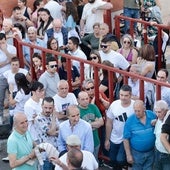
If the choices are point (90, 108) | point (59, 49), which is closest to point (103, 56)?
point (59, 49)

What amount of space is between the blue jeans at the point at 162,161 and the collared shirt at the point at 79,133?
881 millimetres

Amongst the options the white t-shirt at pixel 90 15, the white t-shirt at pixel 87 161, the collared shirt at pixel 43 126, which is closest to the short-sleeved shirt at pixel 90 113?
the collared shirt at pixel 43 126

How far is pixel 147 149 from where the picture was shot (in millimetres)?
9672

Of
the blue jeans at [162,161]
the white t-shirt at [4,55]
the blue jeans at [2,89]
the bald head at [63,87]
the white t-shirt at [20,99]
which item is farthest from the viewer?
the white t-shirt at [4,55]

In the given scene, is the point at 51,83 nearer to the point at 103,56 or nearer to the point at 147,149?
the point at 103,56

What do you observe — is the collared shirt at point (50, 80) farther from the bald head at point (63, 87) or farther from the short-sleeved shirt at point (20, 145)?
the short-sleeved shirt at point (20, 145)

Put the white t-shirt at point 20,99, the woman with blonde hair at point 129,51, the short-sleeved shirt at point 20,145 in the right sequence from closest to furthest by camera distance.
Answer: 1. the short-sleeved shirt at point 20,145
2. the white t-shirt at point 20,99
3. the woman with blonde hair at point 129,51

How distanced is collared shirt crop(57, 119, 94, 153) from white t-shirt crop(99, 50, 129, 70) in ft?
7.35

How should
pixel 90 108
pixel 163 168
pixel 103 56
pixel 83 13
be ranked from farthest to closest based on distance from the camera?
pixel 83 13
pixel 103 56
pixel 90 108
pixel 163 168

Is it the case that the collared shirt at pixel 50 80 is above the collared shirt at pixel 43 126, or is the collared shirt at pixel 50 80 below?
above

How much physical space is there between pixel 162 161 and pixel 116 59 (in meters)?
2.72

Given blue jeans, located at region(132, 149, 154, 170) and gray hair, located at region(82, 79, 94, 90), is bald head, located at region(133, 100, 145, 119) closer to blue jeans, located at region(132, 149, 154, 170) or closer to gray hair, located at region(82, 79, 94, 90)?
blue jeans, located at region(132, 149, 154, 170)

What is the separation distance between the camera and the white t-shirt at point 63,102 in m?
10.4

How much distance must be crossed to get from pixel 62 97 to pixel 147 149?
1543 millimetres
